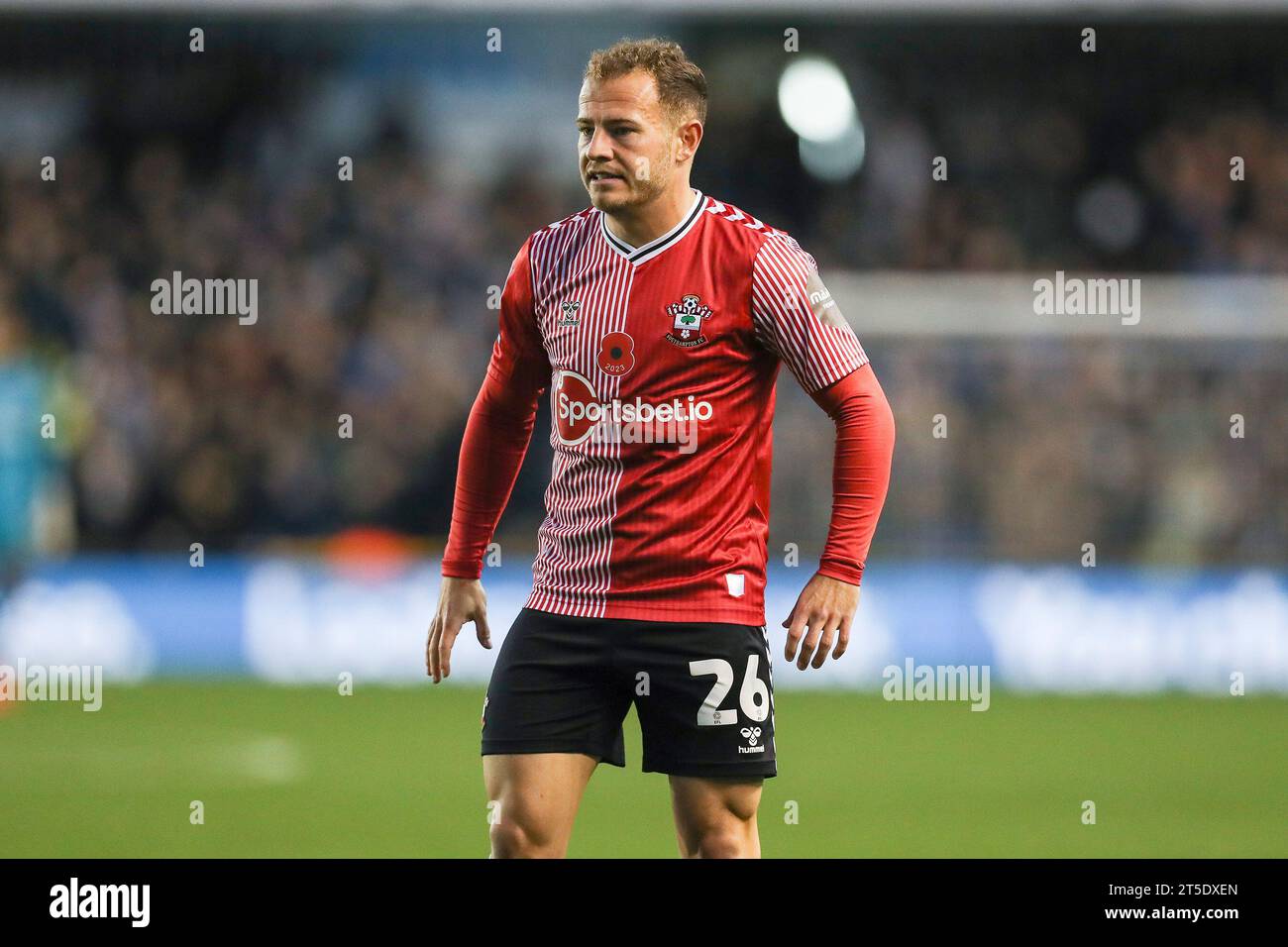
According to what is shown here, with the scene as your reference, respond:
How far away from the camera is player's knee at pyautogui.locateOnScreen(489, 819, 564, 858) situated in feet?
13.8

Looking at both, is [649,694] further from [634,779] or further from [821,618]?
[634,779]

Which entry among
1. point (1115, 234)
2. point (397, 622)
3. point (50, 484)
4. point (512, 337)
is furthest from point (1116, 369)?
point (512, 337)

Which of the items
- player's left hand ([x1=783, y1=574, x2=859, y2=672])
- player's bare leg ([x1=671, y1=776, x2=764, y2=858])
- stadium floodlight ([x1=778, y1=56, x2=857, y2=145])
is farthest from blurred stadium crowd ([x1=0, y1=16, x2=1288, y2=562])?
player's left hand ([x1=783, y1=574, x2=859, y2=672])

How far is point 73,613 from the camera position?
37.1 feet

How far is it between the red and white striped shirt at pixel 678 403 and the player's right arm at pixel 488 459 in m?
0.16

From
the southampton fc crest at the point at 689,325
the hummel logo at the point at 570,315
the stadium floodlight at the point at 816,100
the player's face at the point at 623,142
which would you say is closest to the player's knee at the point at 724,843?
the southampton fc crest at the point at 689,325

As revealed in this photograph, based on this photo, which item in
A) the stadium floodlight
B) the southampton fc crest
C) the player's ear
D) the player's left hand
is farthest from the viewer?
the stadium floodlight

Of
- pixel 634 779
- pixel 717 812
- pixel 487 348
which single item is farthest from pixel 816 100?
pixel 717 812

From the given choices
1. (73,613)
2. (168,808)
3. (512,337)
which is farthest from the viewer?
(73,613)

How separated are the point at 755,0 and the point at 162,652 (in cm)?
673

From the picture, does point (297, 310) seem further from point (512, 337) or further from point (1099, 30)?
point (512, 337)

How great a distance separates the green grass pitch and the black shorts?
7.82 ft

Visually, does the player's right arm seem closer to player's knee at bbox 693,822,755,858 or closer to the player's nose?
the player's nose

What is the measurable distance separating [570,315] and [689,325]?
0.98 ft
